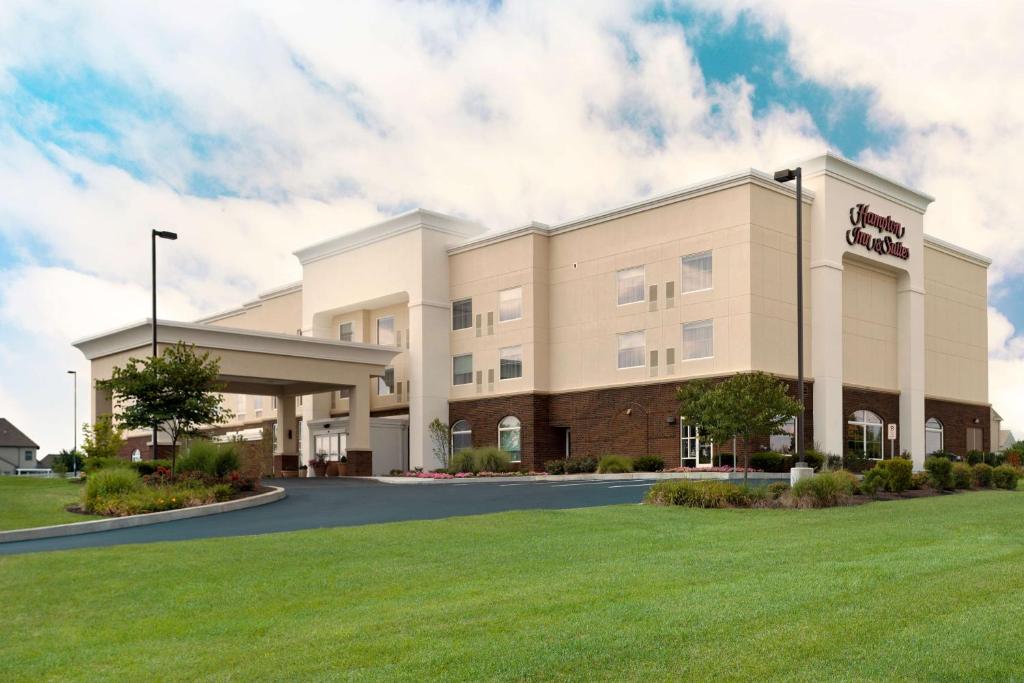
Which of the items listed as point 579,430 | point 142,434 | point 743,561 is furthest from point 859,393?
point 142,434

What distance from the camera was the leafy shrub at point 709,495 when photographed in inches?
841

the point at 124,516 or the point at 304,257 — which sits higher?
the point at 304,257

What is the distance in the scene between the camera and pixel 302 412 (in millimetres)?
56281

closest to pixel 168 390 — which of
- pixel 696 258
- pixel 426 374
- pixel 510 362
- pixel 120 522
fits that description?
pixel 120 522

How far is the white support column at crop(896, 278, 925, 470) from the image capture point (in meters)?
46.4

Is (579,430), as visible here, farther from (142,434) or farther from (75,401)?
(75,401)

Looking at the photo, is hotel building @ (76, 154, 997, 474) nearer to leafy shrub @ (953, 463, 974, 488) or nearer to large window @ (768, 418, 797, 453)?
large window @ (768, 418, 797, 453)

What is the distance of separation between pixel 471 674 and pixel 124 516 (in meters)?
16.8

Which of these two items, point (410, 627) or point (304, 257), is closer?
point (410, 627)

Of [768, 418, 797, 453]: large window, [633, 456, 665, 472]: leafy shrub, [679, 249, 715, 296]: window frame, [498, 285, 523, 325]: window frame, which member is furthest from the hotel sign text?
[498, 285, 523, 325]: window frame

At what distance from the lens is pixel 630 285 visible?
43812mm

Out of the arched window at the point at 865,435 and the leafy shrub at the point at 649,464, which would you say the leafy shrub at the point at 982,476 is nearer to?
the leafy shrub at the point at 649,464

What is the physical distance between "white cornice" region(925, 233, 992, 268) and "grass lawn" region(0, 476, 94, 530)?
131 ft

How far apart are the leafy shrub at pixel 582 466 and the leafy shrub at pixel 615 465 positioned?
1.01m
